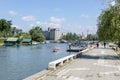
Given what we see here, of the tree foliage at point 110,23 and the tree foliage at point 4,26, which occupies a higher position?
the tree foliage at point 4,26

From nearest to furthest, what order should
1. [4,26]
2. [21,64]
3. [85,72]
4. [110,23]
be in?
[85,72]
[110,23]
[21,64]
[4,26]

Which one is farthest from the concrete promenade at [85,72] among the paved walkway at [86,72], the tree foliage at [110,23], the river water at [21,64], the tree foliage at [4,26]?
the tree foliage at [4,26]

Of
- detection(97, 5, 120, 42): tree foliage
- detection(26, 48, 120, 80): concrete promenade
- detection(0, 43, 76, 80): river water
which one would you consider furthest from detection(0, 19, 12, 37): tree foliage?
Result: detection(26, 48, 120, 80): concrete promenade

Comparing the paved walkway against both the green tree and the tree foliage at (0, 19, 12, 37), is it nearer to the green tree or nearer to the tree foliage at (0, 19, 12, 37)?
the green tree

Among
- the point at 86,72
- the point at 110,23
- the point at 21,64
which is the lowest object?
the point at 21,64

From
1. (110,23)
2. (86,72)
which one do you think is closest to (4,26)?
(110,23)

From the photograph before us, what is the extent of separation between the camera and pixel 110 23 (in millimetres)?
44250

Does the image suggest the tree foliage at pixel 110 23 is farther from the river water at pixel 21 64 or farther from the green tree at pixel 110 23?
the river water at pixel 21 64

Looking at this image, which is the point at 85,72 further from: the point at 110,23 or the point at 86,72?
the point at 110,23

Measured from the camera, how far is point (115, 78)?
20141mm

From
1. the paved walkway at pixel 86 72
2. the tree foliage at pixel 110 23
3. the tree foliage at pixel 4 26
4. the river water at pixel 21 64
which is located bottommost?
the river water at pixel 21 64

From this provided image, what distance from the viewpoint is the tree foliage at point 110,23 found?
142 feet

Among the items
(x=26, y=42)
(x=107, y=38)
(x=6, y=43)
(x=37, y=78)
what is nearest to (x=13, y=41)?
(x=6, y=43)

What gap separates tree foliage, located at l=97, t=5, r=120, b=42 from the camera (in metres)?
43.3
